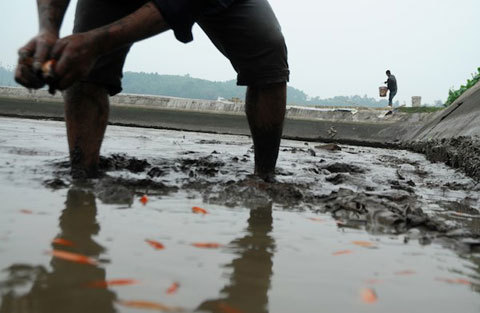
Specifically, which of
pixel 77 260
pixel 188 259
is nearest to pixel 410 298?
pixel 188 259

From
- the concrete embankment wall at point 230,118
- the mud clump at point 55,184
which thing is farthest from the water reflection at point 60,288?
the concrete embankment wall at point 230,118

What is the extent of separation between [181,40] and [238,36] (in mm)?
597

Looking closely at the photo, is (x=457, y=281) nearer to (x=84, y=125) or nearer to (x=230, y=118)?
(x=84, y=125)

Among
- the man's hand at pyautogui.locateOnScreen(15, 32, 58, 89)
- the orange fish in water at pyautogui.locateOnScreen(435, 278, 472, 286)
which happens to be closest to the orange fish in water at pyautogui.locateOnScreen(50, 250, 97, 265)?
the orange fish in water at pyautogui.locateOnScreen(435, 278, 472, 286)

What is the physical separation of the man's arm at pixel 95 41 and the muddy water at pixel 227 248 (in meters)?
0.48

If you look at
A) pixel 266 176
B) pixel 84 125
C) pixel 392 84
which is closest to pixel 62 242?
pixel 84 125

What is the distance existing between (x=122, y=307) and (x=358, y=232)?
0.93 meters

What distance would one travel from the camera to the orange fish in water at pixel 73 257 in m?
1.08

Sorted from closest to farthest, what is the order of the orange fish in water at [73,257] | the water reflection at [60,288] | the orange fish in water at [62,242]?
1. the water reflection at [60,288]
2. the orange fish in water at [73,257]
3. the orange fish in water at [62,242]

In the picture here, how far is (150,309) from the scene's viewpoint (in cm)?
85

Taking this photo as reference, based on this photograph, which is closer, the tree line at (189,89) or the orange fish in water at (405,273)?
the orange fish in water at (405,273)

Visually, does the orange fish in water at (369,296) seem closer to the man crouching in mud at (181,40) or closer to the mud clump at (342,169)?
the man crouching in mud at (181,40)

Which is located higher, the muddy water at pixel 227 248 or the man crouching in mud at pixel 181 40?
the man crouching in mud at pixel 181 40

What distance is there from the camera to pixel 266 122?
8.96 feet
